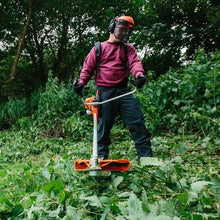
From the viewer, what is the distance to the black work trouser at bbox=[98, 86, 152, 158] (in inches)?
110

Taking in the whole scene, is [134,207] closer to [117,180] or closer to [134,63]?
[117,180]

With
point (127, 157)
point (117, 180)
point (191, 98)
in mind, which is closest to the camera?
point (117, 180)

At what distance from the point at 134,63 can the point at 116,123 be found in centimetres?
277

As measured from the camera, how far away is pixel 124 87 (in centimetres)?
299

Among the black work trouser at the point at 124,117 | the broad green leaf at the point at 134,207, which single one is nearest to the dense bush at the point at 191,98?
the black work trouser at the point at 124,117

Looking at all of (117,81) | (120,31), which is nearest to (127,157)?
(117,81)

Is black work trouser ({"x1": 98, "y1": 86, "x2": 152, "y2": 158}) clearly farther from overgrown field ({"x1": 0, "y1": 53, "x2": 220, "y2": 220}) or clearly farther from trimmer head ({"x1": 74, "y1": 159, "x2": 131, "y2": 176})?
trimmer head ({"x1": 74, "y1": 159, "x2": 131, "y2": 176})

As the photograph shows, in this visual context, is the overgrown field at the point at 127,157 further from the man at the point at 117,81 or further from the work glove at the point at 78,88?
the work glove at the point at 78,88

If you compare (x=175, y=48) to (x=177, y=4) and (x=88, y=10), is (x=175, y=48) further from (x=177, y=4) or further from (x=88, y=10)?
(x=88, y=10)

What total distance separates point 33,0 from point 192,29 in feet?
18.2

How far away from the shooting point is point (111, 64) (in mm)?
2904

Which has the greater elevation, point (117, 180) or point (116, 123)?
point (117, 180)

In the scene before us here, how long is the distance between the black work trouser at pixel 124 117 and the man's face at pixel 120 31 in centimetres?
59

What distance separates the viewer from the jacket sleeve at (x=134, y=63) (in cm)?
279
